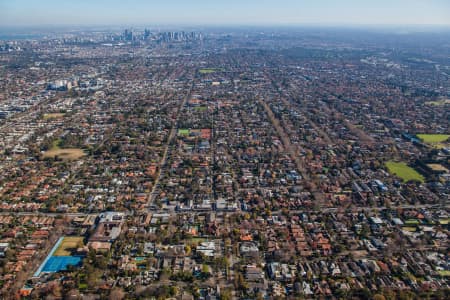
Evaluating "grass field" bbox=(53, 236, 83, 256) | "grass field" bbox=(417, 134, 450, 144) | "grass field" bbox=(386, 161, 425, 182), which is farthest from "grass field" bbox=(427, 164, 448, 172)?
"grass field" bbox=(53, 236, 83, 256)

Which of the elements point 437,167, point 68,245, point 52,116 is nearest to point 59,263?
point 68,245

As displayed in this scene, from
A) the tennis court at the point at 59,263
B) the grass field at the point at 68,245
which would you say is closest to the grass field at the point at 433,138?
the grass field at the point at 68,245

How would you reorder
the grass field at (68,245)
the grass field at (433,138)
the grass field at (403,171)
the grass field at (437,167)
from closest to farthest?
the grass field at (68,245)
the grass field at (403,171)
the grass field at (437,167)
the grass field at (433,138)

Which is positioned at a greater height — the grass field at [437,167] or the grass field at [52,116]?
the grass field at [52,116]

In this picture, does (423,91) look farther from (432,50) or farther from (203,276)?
(432,50)

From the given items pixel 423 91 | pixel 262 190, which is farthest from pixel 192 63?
pixel 262 190

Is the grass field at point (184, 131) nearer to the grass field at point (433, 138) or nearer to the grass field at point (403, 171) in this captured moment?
the grass field at point (403, 171)

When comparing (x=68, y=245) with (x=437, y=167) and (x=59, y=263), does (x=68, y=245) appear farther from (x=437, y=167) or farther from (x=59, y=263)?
(x=437, y=167)

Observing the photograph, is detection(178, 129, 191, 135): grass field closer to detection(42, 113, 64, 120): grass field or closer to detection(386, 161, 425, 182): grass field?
detection(42, 113, 64, 120): grass field
